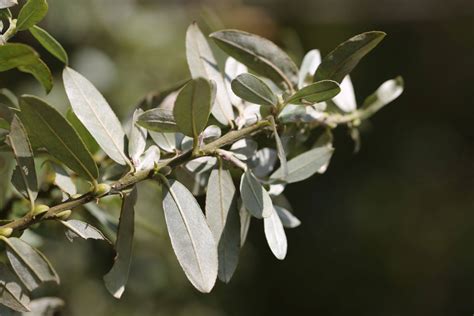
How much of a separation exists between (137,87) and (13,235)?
3.38 feet

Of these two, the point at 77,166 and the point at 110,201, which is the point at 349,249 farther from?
the point at 77,166

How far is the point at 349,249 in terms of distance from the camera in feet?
7.34

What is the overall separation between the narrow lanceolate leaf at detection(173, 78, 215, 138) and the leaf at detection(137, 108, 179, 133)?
0.05 ft

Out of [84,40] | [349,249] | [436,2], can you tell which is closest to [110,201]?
[84,40]

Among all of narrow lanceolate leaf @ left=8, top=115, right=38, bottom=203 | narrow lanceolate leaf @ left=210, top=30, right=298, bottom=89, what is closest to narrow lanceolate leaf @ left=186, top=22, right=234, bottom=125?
narrow lanceolate leaf @ left=210, top=30, right=298, bottom=89

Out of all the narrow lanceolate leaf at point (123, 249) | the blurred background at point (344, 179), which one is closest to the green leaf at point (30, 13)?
the narrow lanceolate leaf at point (123, 249)

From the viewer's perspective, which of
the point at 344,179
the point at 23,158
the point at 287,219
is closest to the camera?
the point at 23,158

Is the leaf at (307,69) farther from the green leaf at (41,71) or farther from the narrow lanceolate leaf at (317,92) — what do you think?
the green leaf at (41,71)

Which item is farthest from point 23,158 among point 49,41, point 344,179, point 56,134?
point 344,179

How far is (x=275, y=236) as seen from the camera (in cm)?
46

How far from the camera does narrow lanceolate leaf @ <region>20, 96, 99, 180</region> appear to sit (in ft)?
1.34

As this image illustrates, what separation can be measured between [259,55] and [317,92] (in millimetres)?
81

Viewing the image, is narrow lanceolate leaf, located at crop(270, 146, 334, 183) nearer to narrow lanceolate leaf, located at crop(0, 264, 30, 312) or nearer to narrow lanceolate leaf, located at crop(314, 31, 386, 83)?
narrow lanceolate leaf, located at crop(314, 31, 386, 83)

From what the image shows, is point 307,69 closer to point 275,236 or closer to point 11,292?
point 275,236
